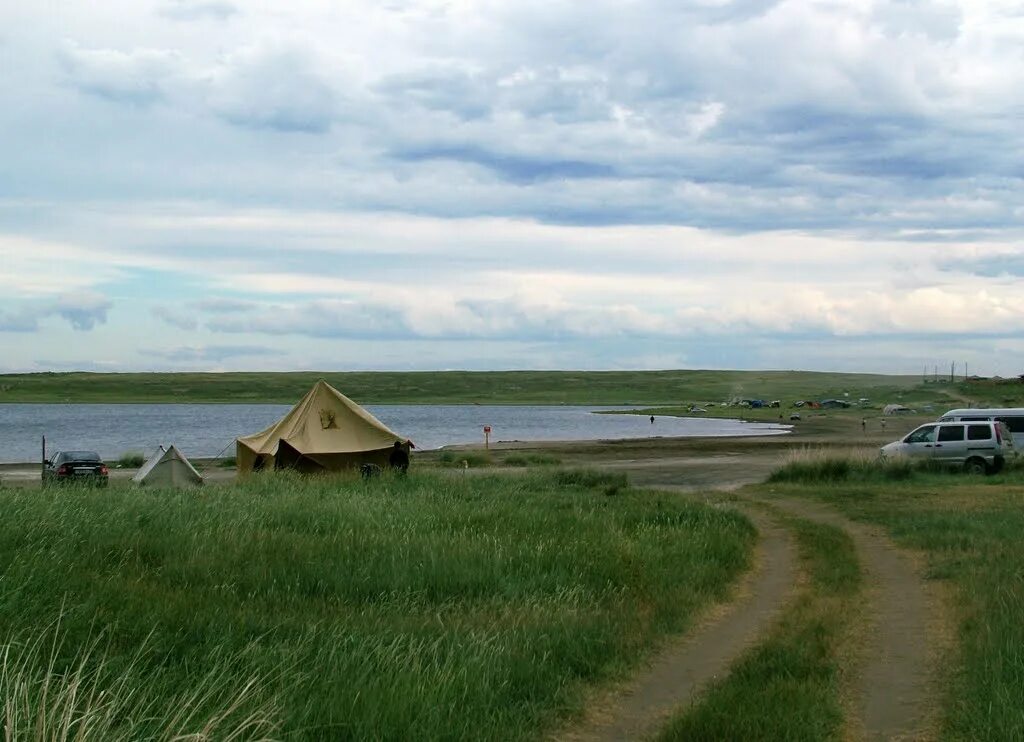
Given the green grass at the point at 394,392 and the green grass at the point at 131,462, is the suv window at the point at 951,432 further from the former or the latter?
the green grass at the point at 394,392

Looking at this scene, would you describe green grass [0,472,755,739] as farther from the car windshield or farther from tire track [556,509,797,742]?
the car windshield

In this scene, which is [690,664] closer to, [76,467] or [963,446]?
[963,446]

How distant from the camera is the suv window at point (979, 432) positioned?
31181 mm

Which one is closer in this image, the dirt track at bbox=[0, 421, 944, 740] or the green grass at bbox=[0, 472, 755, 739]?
the green grass at bbox=[0, 472, 755, 739]

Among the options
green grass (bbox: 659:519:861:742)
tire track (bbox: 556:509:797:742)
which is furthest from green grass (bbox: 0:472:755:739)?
green grass (bbox: 659:519:861:742)

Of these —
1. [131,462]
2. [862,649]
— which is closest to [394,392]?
[131,462]

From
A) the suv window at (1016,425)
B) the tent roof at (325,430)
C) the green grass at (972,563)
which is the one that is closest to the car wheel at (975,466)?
the green grass at (972,563)

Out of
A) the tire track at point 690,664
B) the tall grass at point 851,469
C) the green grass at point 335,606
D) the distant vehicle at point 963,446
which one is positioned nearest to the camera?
the green grass at point 335,606

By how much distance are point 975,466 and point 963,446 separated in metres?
0.72

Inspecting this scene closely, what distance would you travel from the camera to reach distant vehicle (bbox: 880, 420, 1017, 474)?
3086 cm

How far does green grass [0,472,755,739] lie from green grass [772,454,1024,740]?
2.54m

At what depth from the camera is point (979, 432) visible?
3139 cm

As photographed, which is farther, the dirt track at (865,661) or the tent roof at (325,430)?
the tent roof at (325,430)

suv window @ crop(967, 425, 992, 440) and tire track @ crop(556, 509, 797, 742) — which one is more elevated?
suv window @ crop(967, 425, 992, 440)
